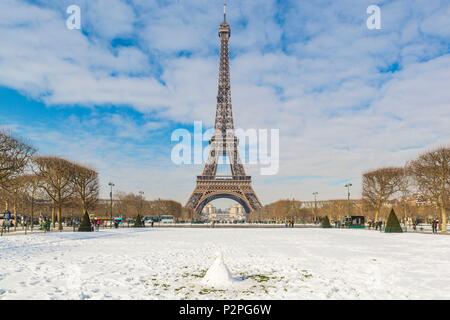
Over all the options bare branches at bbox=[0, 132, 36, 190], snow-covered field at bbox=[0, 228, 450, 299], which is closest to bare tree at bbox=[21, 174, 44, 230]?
bare branches at bbox=[0, 132, 36, 190]

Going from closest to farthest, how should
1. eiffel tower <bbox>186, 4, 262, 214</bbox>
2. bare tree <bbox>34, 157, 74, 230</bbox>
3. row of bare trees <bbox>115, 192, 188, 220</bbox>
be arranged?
bare tree <bbox>34, 157, 74, 230</bbox>
eiffel tower <bbox>186, 4, 262, 214</bbox>
row of bare trees <bbox>115, 192, 188, 220</bbox>

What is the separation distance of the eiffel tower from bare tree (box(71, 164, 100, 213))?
105 ft

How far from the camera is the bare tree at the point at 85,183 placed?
50891 mm

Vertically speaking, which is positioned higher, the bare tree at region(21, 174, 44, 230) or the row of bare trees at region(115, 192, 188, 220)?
the bare tree at region(21, 174, 44, 230)

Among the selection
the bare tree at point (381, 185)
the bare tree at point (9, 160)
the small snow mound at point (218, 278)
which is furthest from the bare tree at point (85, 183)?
the small snow mound at point (218, 278)

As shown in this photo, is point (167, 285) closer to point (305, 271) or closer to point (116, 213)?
point (305, 271)

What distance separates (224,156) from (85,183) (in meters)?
49.8

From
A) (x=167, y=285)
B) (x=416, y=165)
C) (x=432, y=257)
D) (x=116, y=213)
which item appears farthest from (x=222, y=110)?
(x=167, y=285)

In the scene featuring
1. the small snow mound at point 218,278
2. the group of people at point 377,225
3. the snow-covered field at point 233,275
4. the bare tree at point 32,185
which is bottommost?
the group of people at point 377,225

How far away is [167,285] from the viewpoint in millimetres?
10414

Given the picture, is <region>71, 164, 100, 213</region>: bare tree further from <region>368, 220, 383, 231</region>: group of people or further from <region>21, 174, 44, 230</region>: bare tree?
<region>368, 220, 383, 231</region>: group of people

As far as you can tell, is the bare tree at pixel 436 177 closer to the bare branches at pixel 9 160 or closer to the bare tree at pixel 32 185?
the bare branches at pixel 9 160

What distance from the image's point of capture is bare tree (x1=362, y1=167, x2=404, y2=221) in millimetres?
56062

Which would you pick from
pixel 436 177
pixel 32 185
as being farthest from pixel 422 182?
pixel 32 185
